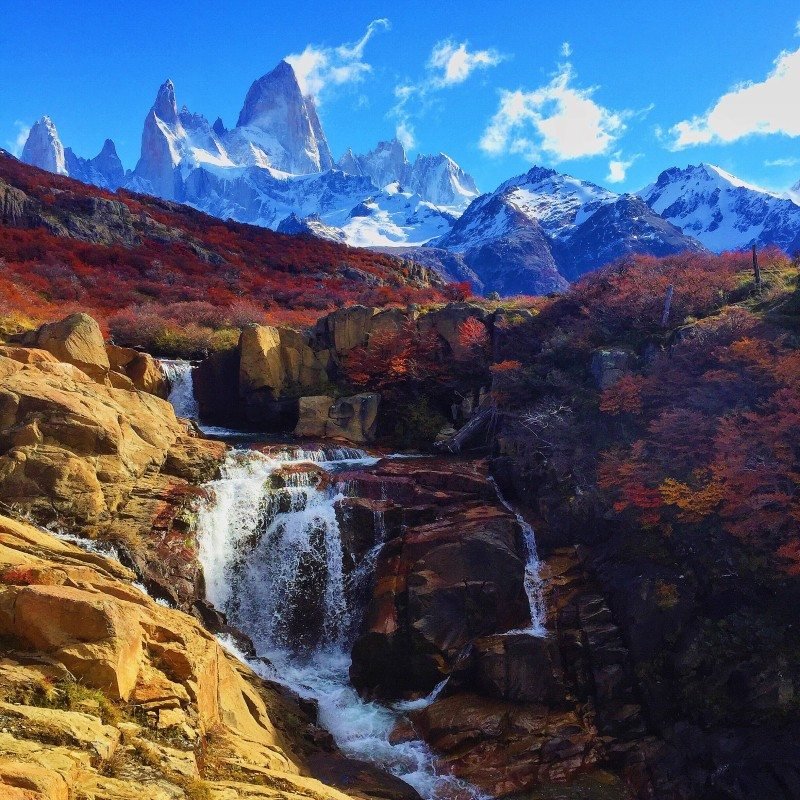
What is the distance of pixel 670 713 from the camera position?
13.3 meters

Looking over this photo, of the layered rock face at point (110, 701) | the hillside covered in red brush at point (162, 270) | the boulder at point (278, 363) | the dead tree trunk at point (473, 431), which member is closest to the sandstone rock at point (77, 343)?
the hillside covered in red brush at point (162, 270)

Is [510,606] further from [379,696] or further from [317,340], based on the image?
[317,340]

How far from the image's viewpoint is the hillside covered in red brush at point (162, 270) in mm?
35562

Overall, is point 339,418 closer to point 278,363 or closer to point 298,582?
point 278,363

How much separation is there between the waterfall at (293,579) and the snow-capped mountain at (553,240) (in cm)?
13524

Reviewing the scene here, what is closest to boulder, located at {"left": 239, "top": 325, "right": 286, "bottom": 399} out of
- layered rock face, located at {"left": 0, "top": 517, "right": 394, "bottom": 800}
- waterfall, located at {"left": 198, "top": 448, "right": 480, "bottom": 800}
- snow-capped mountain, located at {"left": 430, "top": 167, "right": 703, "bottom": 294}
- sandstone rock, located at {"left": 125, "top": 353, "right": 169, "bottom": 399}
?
sandstone rock, located at {"left": 125, "top": 353, "right": 169, "bottom": 399}

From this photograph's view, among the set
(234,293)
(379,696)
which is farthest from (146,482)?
(234,293)

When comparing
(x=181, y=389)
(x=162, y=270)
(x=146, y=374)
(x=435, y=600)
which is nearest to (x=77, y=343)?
(x=146, y=374)

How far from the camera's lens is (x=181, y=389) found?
29.6 m

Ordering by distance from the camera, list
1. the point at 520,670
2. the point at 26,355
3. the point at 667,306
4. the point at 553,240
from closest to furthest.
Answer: the point at 520,670 < the point at 26,355 < the point at 667,306 < the point at 553,240

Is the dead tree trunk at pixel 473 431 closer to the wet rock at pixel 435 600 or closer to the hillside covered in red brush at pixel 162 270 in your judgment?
the wet rock at pixel 435 600

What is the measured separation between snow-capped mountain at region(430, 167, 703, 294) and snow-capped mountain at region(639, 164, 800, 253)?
14.0 meters

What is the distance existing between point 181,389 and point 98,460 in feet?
42.7

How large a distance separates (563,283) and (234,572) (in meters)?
148
